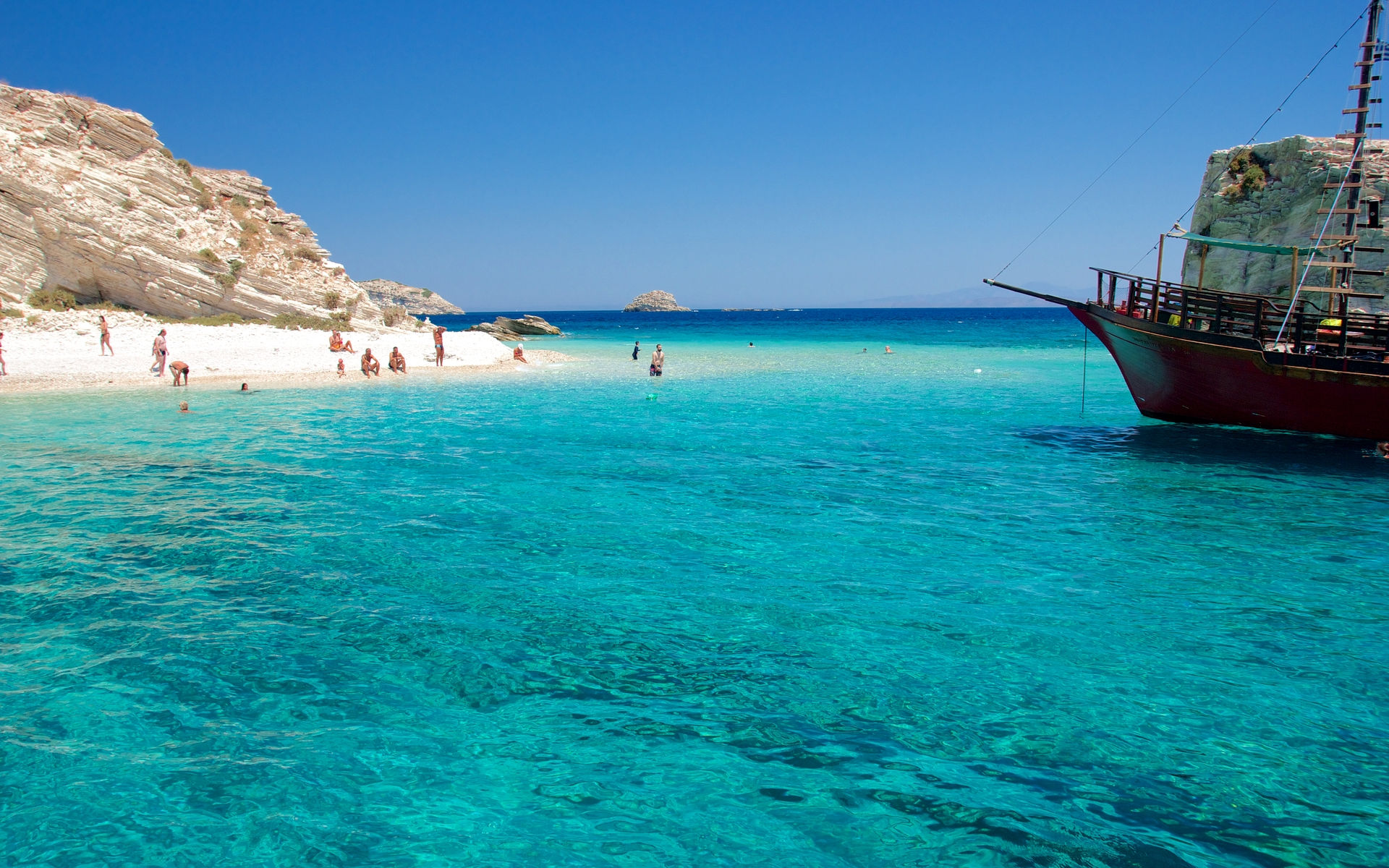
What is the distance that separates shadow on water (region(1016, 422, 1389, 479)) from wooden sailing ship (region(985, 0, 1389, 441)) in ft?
1.24

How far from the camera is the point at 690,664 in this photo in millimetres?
7133

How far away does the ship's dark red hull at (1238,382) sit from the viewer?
56.2ft

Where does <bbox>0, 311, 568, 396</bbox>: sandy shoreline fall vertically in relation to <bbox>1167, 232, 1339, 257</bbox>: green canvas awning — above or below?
below

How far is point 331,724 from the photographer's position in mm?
6047

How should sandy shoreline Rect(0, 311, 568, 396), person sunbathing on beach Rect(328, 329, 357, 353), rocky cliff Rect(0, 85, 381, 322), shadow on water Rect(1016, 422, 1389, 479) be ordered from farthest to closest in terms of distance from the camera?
1. person sunbathing on beach Rect(328, 329, 357, 353)
2. rocky cliff Rect(0, 85, 381, 322)
3. sandy shoreline Rect(0, 311, 568, 396)
4. shadow on water Rect(1016, 422, 1389, 479)

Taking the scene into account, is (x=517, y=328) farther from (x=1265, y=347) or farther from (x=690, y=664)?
(x=690, y=664)

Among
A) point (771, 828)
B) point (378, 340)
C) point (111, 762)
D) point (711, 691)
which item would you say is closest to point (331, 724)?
point (111, 762)

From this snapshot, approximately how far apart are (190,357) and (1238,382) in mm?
35698

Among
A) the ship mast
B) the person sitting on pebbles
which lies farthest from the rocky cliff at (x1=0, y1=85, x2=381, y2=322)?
the ship mast

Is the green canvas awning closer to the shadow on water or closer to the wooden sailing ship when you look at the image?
the wooden sailing ship

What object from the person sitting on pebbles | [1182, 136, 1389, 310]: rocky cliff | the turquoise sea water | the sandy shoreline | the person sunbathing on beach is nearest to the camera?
the turquoise sea water

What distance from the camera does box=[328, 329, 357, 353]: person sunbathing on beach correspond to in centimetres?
3625

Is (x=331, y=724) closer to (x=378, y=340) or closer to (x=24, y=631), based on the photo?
(x=24, y=631)

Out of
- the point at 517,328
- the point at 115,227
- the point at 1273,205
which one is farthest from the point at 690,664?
the point at 517,328
